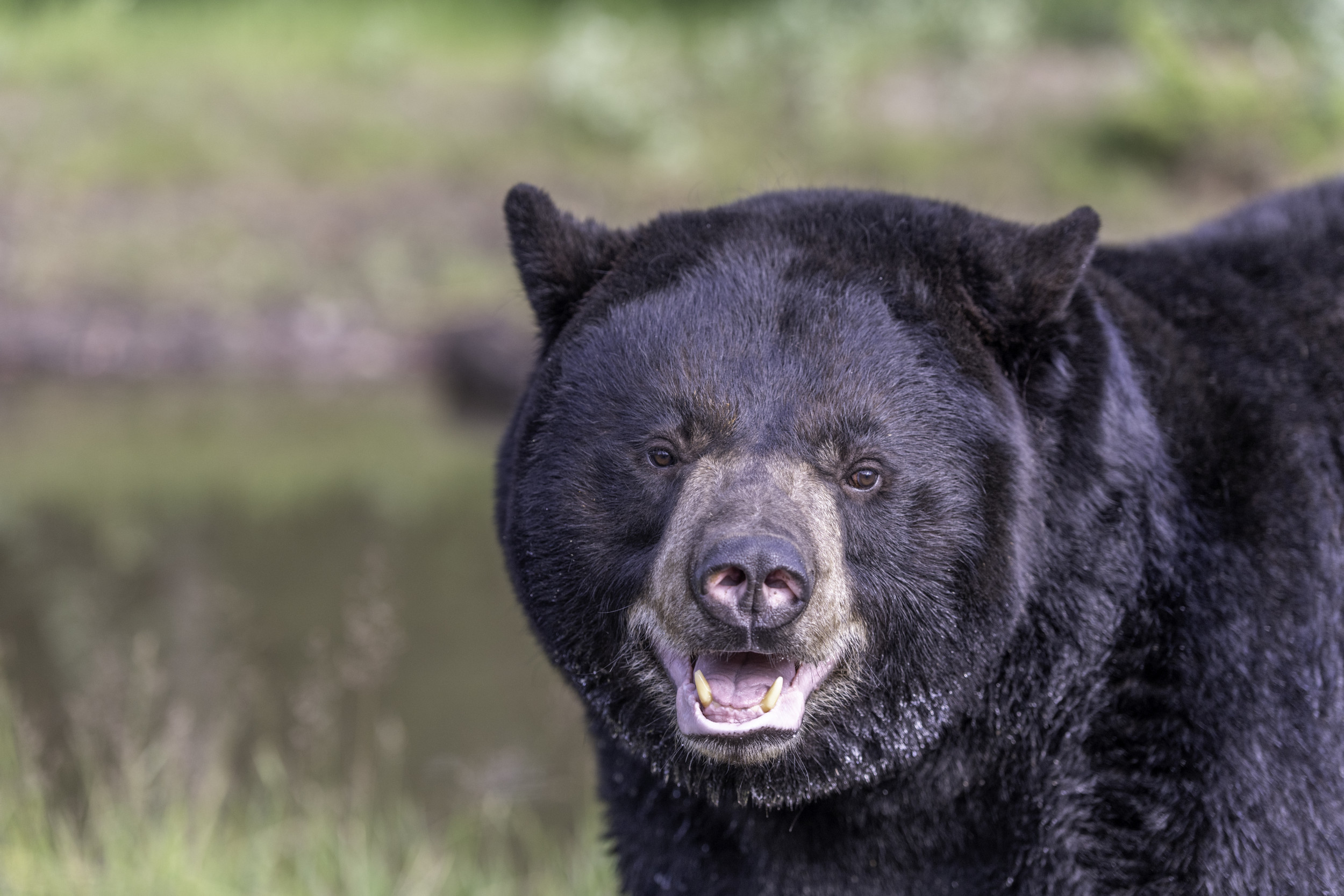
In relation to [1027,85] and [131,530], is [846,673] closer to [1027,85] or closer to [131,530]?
[131,530]

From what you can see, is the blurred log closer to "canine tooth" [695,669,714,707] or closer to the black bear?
the black bear

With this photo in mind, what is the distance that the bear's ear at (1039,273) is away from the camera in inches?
112

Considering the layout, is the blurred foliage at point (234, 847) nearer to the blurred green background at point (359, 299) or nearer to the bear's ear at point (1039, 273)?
the blurred green background at point (359, 299)

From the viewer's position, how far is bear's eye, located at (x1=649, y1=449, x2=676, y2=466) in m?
2.79

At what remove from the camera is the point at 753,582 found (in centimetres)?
250

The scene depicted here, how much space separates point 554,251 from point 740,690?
1.13 metres

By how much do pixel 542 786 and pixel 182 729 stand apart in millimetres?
2560

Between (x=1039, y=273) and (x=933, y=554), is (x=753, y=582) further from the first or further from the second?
(x=1039, y=273)

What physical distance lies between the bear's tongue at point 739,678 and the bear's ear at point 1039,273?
2.92 feet

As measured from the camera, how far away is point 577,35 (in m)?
21.9

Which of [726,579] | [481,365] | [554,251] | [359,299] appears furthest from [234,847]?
[359,299]

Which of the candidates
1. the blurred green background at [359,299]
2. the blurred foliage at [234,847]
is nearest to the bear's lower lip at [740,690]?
the blurred green background at [359,299]

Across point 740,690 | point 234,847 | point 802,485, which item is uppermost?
point 802,485

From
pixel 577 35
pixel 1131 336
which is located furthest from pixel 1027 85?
pixel 1131 336
